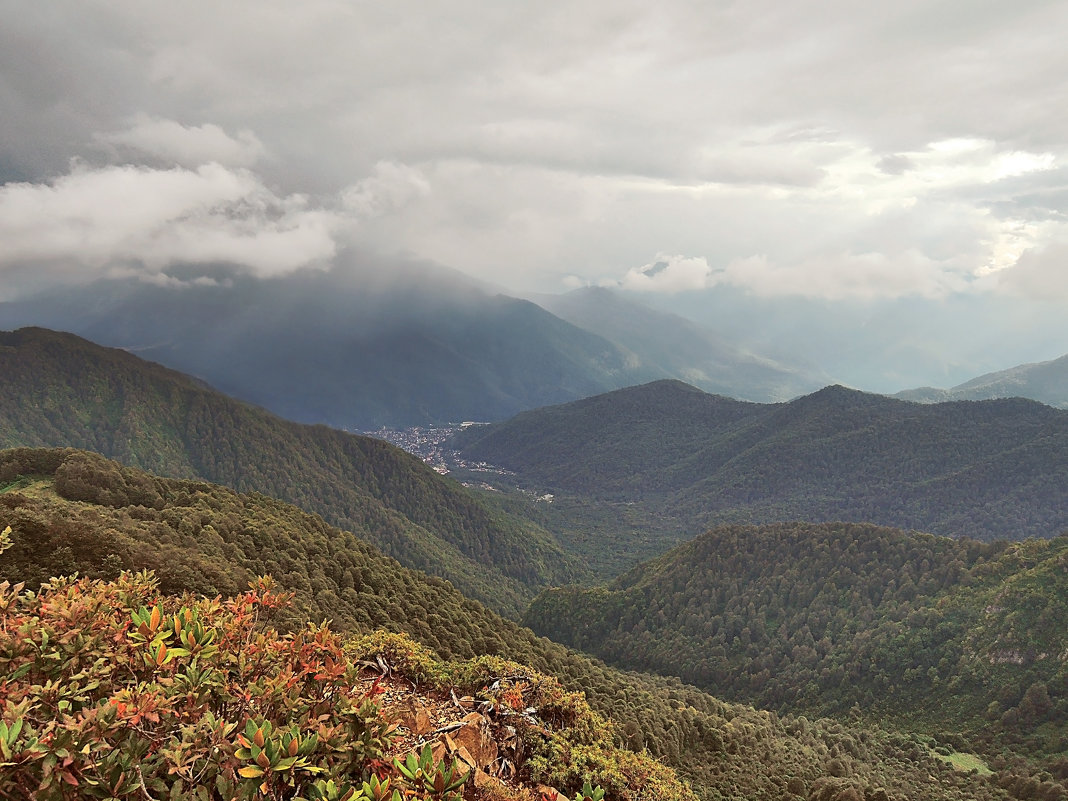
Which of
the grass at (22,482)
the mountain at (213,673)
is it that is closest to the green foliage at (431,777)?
the mountain at (213,673)

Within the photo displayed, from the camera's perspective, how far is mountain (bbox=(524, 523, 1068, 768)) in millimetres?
71625

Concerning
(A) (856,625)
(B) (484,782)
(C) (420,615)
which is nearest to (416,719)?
(B) (484,782)

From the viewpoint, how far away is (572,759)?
20.8 meters

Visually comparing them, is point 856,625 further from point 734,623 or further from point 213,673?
point 213,673

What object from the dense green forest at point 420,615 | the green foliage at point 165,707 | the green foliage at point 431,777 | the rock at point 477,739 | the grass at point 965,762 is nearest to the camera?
the green foliage at point 165,707

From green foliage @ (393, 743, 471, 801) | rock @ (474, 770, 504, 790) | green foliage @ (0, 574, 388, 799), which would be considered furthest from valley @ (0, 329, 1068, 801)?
green foliage @ (393, 743, 471, 801)

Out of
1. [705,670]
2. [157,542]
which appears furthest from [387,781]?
[705,670]

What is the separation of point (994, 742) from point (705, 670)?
45.4 m

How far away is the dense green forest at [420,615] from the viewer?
3997cm

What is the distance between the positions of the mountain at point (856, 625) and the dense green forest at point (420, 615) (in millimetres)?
10479

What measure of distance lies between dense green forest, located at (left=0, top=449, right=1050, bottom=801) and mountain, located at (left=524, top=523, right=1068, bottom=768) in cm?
1048

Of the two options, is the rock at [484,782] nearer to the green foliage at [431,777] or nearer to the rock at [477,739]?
the rock at [477,739]

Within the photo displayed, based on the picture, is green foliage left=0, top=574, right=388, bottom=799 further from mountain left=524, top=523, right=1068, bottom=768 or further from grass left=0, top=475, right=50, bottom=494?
mountain left=524, top=523, right=1068, bottom=768

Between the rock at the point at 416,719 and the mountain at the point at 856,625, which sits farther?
the mountain at the point at 856,625
